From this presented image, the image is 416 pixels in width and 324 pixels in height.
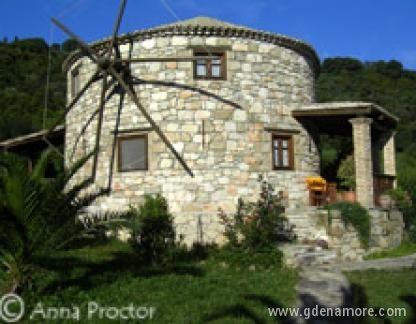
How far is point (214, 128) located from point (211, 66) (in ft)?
5.77

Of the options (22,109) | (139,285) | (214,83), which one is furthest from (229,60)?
(22,109)

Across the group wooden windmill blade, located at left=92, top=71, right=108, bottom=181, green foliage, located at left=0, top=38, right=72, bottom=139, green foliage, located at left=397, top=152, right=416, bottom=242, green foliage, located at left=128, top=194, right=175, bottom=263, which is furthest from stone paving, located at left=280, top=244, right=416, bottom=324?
green foliage, located at left=0, top=38, right=72, bottom=139

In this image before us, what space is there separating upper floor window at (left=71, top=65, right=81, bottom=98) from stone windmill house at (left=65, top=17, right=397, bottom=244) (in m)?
1.45

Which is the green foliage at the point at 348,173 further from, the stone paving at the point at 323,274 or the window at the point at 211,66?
the window at the point at 211,66

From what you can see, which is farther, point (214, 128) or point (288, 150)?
point (288, 150)

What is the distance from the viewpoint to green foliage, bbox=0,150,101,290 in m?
7.93

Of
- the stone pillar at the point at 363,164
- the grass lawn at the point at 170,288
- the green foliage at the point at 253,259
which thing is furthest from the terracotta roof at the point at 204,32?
the grass lawn at the point at 170,288

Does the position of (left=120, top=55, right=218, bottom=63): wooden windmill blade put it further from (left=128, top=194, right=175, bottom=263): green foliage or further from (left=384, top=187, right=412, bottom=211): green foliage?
(left=384, top=187, right=412, bottom=211): green foliage

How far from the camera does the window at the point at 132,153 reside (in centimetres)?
1445

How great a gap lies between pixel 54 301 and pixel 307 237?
7346 mm

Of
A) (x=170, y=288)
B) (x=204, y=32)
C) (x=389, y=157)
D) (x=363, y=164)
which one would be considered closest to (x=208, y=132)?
(x=204, y=32)

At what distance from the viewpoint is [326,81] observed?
48000 millimetres

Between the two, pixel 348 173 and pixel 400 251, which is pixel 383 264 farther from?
pixel 348 173

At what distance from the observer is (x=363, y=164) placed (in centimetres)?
1431
